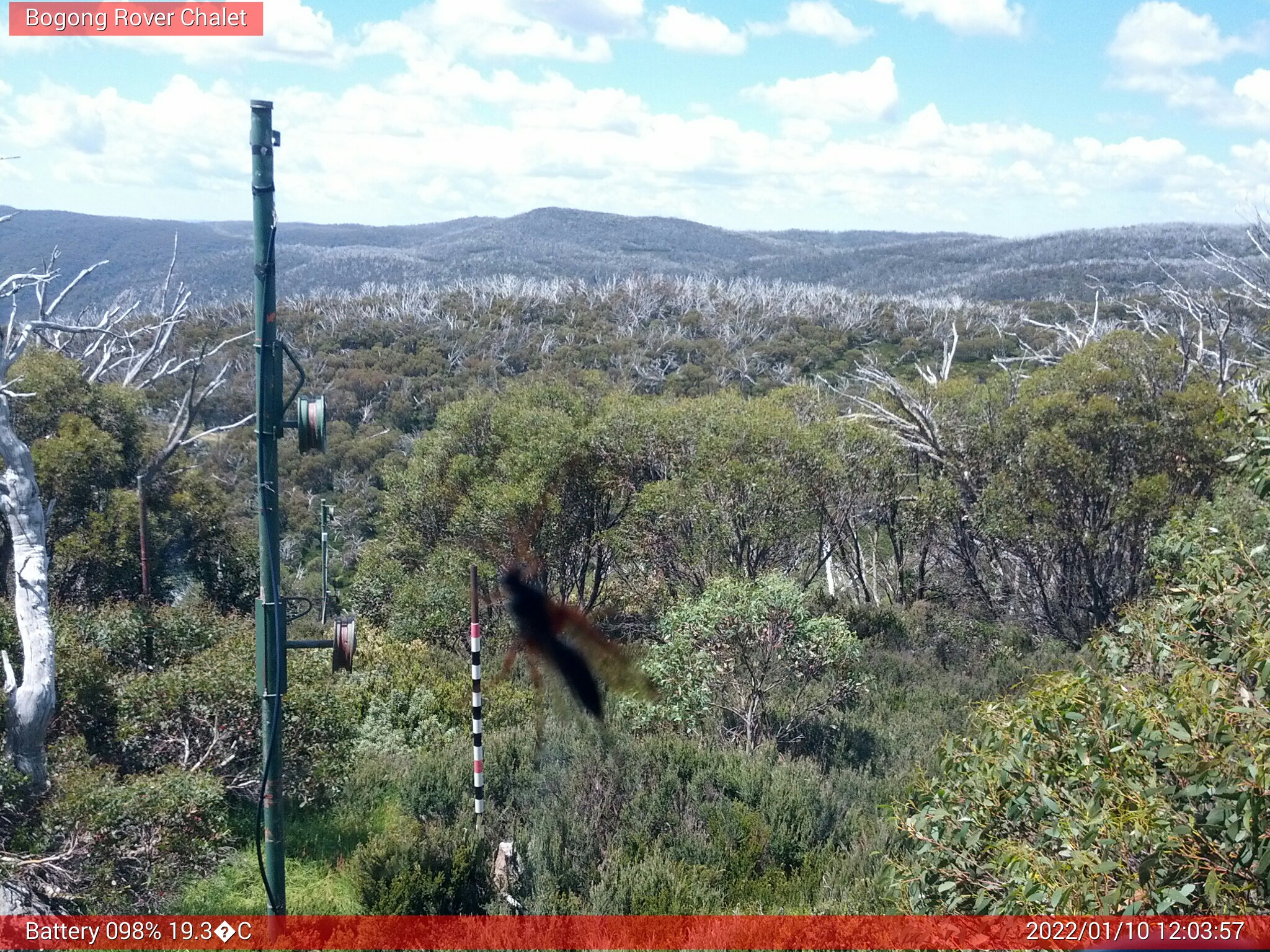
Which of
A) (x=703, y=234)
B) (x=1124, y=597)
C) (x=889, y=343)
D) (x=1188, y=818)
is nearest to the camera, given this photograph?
(x=1188, y=818)

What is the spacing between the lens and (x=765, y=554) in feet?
41.4

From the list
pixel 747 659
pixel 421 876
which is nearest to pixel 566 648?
pixel 747 659

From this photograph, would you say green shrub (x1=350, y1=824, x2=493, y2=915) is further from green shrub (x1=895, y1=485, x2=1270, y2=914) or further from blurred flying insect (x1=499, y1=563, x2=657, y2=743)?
blurred flying insect (x1=499, y1=563, x2=657, y2=743)

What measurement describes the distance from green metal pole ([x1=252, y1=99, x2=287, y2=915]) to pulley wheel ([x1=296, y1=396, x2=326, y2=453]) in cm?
14

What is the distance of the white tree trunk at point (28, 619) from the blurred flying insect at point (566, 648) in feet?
13.6

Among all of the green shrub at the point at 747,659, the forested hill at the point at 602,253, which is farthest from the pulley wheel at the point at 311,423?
the forested hill at the point at 602,253

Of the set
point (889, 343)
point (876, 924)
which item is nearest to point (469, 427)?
point (876, 924)

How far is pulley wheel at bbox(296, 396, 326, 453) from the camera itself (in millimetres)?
4305

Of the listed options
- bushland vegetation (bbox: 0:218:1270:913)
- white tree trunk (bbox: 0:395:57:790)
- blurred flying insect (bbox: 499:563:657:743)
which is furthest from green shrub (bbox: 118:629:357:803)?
blurred flying insect (bbox: 499:563:657:743)

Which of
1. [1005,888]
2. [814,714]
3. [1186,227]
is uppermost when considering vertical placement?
[1186,227]

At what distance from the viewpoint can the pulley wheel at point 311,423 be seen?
4305 mm

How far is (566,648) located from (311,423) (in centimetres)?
804

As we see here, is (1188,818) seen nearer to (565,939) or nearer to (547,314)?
(565,939)

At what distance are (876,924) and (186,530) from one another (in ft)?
37.9
